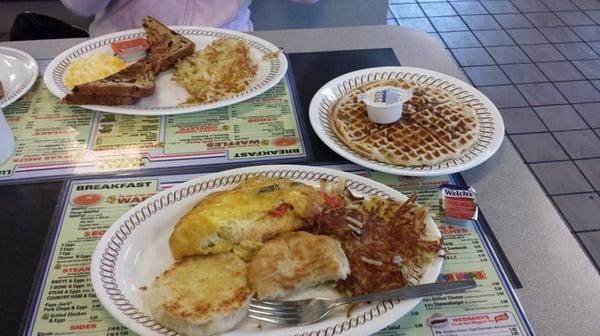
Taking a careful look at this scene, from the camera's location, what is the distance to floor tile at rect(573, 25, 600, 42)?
10.8 ft

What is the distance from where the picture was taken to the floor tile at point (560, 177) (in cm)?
229

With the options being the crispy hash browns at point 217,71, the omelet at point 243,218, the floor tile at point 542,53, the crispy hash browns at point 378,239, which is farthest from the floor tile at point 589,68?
the omelet at point 243,218

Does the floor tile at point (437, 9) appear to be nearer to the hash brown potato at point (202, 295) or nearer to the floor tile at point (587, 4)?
the floor tile at point (587, 4)

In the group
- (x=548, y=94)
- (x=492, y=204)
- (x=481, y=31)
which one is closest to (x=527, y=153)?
(x=548, y=94)

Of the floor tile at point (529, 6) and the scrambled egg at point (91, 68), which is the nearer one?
the scrambled egg at point (91, 68)

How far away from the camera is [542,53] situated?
123 inches

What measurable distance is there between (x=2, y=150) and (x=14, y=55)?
17.2 inches

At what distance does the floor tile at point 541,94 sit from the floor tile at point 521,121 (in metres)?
0.10

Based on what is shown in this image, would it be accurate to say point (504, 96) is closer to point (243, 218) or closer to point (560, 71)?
point (560, 71)

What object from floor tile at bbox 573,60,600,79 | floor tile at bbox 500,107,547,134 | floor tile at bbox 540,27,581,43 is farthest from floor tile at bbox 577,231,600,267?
floor tile at bbox 540,27,581,43

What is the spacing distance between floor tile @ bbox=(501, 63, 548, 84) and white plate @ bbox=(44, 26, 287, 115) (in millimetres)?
1928

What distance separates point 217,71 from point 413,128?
1.70 feet

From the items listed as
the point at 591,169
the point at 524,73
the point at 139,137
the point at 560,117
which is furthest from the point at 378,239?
the point at 524,73

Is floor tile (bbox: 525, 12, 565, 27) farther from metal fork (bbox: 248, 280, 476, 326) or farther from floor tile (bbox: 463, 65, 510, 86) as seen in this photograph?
metal fork (bbox: 248, 280, 476, 326)
